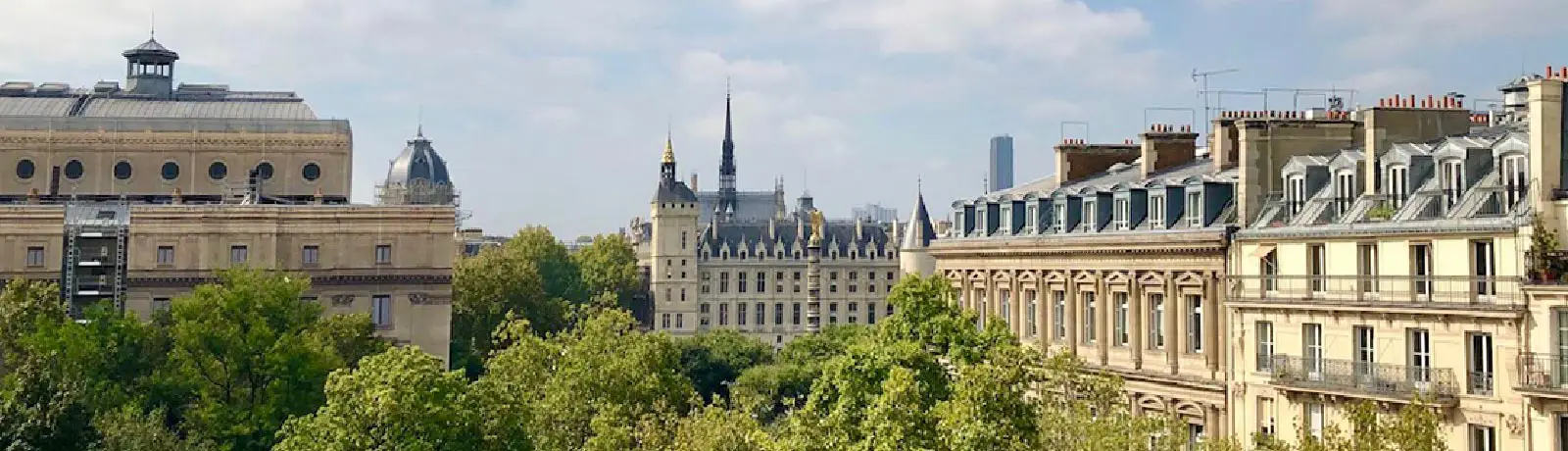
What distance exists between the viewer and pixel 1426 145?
34.4 metres

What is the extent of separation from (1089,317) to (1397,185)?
1163 cm

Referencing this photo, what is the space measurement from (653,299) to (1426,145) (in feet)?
464

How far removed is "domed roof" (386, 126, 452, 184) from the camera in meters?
180

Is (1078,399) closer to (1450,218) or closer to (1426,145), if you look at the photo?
(1450,218)

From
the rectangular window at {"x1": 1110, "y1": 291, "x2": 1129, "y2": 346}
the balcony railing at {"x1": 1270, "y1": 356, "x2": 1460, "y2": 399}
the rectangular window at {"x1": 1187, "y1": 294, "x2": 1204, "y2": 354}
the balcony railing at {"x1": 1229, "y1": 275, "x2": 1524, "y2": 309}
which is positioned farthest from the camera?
the rectangular window at {"x1": 1110, "y1": 291, "x2": 1129, "y2": 346}

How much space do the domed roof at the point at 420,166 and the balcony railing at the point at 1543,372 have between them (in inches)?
6153

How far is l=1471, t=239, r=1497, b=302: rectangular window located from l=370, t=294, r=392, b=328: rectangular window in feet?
157

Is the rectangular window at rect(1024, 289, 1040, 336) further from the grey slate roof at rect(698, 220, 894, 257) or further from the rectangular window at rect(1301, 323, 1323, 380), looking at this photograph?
the grey slate roof at rect(698, 220, 894, 257)

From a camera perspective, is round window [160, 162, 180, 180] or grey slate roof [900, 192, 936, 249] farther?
grey slate roof [900, 192, 936, 249]

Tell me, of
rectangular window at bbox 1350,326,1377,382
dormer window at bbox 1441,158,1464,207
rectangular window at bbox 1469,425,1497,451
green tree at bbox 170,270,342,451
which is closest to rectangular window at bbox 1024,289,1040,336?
rectangular window at bbox 1350,326,1377,382

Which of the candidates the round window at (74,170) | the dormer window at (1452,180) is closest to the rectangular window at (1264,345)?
the dormer window at (1452,180)

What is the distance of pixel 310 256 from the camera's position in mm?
69375

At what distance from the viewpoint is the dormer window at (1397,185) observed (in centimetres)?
3338

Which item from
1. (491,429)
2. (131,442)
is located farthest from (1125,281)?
(131,442)
